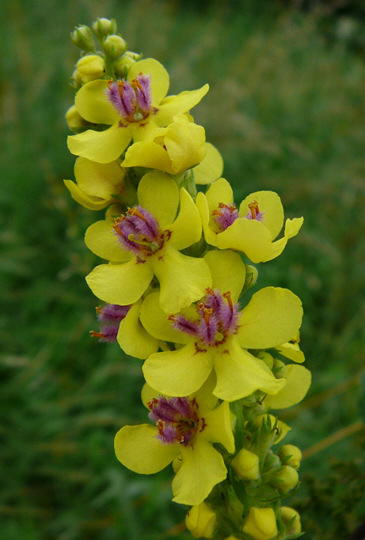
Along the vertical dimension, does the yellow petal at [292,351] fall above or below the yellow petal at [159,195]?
below

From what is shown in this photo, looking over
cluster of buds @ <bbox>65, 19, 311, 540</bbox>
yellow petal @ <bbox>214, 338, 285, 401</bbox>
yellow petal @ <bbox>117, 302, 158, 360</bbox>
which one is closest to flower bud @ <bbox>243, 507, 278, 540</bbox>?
cluster of buds @ <bbox>65, 19, 311, 540</bbox>

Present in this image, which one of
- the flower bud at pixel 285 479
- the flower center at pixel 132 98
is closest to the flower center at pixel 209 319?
the flower bud at pixel 285 479

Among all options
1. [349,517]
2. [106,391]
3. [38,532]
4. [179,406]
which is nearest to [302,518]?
[349,517]

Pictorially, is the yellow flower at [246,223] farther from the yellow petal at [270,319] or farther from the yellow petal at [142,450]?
the yellow petal at [142,450]

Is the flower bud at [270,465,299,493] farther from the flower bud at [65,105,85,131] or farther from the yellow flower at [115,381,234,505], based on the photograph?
the flower bud at [65,105,85,131]

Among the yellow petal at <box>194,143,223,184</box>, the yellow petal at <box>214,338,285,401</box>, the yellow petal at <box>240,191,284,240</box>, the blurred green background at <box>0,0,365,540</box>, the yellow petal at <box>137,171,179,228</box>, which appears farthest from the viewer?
the blurred green background at <box>0,0,365,540</box>

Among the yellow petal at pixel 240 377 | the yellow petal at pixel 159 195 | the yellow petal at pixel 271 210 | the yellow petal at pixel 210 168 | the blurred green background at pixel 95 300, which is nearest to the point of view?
the yellow petal at pixel 240 377

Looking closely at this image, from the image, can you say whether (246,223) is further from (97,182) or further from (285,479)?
(285,479)

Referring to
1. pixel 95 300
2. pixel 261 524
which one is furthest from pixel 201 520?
pixel 95 300

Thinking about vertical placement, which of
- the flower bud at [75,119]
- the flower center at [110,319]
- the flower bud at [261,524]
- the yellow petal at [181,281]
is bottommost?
the flower bud at [261,524]
